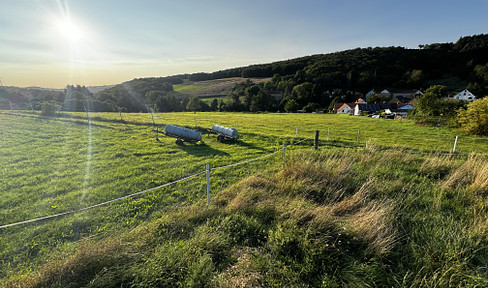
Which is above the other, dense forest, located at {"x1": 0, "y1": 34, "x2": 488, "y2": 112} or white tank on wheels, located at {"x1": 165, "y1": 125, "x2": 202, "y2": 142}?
dense forest, located at {"x1": 0, "y1": 34, "x2": 488, "y2": 112}

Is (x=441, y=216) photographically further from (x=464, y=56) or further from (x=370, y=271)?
(x=464, y=56)

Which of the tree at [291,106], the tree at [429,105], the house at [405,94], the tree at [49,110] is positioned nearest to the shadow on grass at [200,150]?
the tree at [49,110]

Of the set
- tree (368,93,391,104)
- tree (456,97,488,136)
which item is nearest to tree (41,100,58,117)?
tree (456,97,488,136)

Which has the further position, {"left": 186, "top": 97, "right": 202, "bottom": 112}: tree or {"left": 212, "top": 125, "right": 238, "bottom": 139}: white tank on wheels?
{"left": 186, "top": 97, "right": 202, "bottom": 112}: tree

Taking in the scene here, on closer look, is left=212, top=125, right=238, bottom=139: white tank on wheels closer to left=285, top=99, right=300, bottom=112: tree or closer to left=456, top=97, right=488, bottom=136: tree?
left=456, top=97, right=488, bottom=136: tree

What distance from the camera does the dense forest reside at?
7650 centimetres

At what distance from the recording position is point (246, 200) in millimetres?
5879

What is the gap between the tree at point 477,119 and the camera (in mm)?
20922

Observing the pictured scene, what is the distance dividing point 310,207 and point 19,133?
2946 cm

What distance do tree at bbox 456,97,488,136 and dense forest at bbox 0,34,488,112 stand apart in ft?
177

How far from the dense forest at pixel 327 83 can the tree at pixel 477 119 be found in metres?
54.0

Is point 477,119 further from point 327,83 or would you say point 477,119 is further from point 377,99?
point 327,83

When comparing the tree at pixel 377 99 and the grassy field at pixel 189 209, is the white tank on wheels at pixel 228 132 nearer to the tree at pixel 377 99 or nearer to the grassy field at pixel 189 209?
the grassy field at pixel 189 209

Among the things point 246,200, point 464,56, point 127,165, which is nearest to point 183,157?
point 127,165
